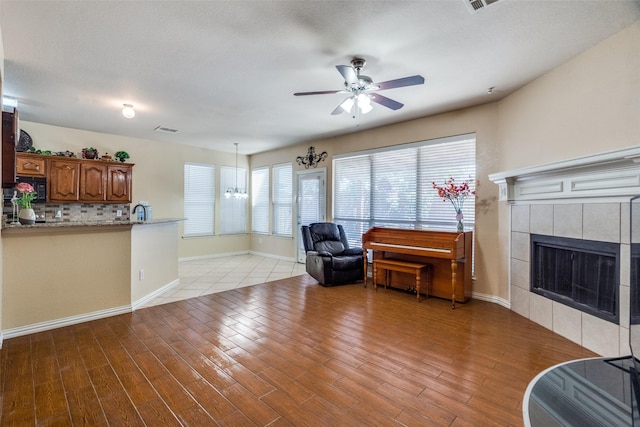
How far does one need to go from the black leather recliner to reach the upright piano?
650 millimetres

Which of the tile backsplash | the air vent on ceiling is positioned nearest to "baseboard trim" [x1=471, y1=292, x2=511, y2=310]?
the air vent on ceiling

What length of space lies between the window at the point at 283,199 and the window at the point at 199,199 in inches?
63.1

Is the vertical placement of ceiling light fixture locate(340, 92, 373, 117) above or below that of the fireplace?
above

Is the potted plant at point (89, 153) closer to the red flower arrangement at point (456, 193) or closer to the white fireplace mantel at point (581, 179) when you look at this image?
the red flower arrangement at point (456, 193)

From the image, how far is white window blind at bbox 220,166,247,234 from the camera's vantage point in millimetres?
7676

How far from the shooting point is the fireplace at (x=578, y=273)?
252cm

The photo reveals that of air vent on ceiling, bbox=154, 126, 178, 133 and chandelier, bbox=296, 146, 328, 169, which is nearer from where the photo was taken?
air vent on ceiling, bbox=154, 126, 178, 133

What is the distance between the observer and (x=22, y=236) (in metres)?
2.96

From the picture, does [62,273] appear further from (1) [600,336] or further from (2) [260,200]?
(1) [600,336]

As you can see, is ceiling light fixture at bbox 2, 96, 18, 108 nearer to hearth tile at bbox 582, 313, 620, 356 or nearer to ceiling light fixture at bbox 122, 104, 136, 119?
ceiling light fixture at bbox 122, 104, 136, 119

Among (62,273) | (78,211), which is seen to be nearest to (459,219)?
(62,273)

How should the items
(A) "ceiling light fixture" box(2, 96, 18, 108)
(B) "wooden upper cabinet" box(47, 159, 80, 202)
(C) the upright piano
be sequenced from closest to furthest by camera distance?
(C) the upright piano
(A) "ceiling light fixture" box(2, 96, 18, 108)
(B) "wooden upper cabinet" box(47, 159, 80, 202)

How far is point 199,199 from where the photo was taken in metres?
7.27

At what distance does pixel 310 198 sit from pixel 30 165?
4.82 metres
